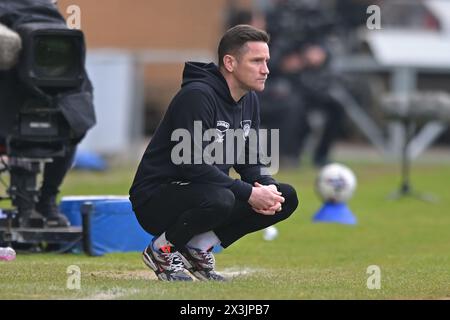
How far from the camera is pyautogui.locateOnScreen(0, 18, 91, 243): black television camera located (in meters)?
10.9

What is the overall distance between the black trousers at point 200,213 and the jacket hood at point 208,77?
0.67m

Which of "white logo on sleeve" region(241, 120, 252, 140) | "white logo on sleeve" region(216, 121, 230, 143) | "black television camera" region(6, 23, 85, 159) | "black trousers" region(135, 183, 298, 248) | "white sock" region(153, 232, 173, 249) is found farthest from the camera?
"black television camera" region(6, 23, 85, 159)

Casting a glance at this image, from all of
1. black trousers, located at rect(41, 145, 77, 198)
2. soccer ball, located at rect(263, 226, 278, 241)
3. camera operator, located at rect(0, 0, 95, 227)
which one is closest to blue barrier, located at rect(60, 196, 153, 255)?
black trousers, located at rect(41, 145, 77, 198)

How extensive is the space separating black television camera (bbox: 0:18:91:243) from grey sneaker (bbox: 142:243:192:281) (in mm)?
2543

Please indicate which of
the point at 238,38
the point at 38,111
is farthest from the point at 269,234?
the point at 238,38

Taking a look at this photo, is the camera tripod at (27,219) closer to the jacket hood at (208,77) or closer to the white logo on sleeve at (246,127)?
the white logo on sleeve at (246,127)

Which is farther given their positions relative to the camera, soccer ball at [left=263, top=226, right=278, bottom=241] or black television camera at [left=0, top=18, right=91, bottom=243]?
soccer ball at [left=263, top=226, right=278, bottom=241]

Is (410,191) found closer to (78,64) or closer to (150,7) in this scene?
(78,64)

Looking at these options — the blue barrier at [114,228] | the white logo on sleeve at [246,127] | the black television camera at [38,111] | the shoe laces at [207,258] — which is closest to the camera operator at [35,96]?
the black television camera at [38,111]

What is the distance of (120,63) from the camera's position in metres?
22.5

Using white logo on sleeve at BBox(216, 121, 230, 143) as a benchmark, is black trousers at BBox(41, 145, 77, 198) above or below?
below

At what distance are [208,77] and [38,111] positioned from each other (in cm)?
275

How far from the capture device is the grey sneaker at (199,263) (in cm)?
889

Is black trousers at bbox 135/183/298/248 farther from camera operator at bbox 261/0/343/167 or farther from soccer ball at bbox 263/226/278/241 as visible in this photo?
camera operator at bbox 261/0/343/167
